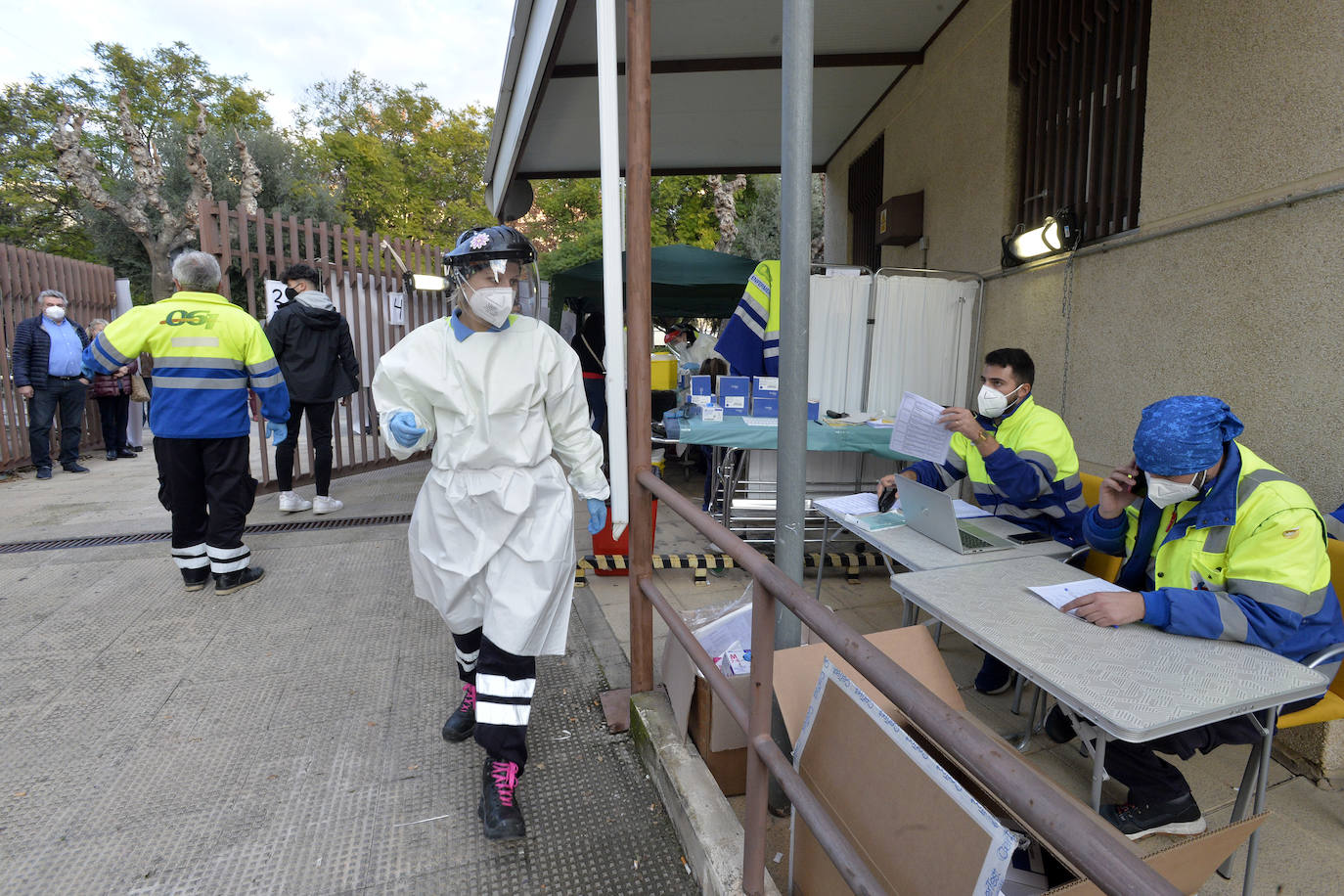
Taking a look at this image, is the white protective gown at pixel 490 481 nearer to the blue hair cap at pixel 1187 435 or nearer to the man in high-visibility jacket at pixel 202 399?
the blue hair cap at pixel 1187 435

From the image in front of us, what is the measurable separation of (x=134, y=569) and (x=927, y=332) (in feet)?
18.3

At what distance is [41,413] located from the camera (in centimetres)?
718

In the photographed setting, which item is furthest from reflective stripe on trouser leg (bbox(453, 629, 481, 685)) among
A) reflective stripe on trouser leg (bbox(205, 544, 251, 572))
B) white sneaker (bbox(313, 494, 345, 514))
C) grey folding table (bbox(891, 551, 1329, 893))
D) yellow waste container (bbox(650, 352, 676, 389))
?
yellow waste container (bbox(650, 352, 676, 389))

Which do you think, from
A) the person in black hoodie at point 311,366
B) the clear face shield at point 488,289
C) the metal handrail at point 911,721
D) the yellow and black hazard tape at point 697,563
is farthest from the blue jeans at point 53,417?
the metal handrail at point 911,721

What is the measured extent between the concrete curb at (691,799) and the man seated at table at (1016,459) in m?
1.43

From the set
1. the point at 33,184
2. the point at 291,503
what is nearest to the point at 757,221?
the point at 291,503

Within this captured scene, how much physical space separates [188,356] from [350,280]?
3268 mm

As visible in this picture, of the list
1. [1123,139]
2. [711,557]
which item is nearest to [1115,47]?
[1123,139]

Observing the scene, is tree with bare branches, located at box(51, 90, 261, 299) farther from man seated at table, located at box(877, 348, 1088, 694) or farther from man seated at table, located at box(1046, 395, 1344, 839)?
man seated at table, located at box(1046, 395, 1344, 839)

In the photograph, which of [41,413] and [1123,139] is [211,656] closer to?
[1123,139]

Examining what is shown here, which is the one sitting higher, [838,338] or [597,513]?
[838,338]

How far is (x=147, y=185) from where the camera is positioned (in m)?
16.9

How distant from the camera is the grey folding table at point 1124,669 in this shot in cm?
150

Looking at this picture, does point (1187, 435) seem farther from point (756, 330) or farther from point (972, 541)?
point (756, 330)
